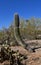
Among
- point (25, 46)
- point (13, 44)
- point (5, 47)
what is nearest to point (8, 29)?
point (13, 44)

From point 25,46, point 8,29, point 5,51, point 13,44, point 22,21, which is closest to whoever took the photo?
point 5,51

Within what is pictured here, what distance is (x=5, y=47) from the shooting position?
7.88 m

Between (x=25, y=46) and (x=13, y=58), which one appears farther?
(x=25, y=46)

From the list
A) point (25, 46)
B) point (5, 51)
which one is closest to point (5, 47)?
point (5, 51)

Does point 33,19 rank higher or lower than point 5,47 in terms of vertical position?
higher

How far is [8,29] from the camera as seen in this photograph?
636 inches

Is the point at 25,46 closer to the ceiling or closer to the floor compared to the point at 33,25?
closer to the floor

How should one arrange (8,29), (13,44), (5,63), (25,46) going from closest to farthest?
(5,63) → (25,46) → (13,44) → (8,29)

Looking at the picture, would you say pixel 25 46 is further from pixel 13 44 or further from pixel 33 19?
pixel 33 19

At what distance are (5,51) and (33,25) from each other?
14.1 metres

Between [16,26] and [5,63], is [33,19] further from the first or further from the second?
[5,63]

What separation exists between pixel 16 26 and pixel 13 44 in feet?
4.82

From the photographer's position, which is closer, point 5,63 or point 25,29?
point 5,63

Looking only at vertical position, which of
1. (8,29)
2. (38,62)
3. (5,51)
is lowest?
(38,62)
